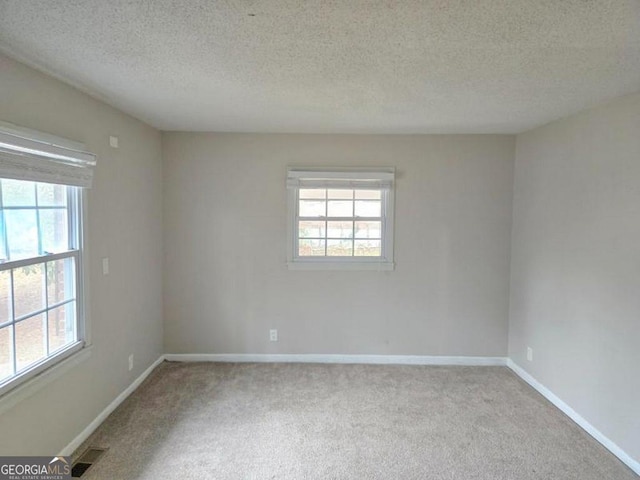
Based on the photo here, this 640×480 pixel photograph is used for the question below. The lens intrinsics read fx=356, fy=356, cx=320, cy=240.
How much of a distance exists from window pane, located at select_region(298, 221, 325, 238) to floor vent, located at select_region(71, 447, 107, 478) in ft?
7.92

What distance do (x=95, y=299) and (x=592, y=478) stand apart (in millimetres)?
3490

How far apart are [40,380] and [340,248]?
8.72ft

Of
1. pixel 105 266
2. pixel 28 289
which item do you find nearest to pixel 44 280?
pixel 28 289

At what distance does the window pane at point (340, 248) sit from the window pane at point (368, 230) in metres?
0.15

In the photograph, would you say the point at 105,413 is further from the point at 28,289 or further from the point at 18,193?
the point at 18,193

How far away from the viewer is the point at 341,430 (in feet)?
8.63

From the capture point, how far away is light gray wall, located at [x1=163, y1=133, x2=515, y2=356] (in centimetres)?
369

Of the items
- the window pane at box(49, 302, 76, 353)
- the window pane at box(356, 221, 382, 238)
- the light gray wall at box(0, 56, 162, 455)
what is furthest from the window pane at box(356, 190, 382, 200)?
the window pane at box(49, 302, 76, 353)

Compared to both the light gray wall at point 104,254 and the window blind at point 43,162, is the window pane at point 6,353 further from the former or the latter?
the window blind at point 43,162

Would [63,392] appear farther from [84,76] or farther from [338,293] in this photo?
[338,293]

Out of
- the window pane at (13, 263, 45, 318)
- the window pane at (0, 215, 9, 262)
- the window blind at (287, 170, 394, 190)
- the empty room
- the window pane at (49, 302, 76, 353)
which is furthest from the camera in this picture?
the window blind at (287, 170, 394, 190)

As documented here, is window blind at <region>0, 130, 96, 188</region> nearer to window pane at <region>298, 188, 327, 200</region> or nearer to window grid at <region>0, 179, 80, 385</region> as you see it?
window grid at <region>0, 179, 80, 385</region>

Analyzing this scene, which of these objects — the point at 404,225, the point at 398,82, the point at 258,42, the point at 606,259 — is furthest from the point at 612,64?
the point at 404,225

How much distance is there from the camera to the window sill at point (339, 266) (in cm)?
377
